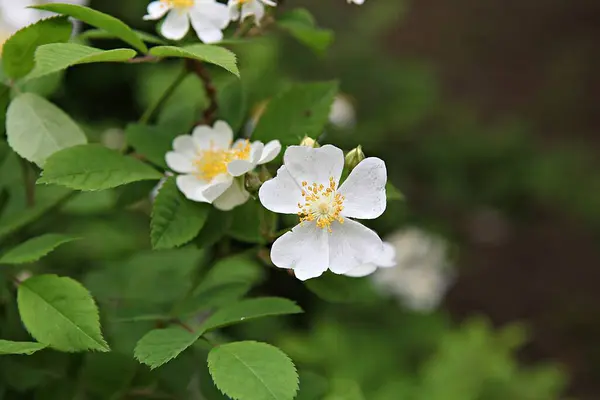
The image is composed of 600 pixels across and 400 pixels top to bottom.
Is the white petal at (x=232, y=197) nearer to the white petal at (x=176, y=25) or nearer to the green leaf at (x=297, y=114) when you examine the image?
the green leaf at (x=297, y=114)

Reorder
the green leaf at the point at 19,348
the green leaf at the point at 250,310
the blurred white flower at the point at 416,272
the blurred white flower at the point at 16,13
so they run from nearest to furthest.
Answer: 1. the green leaf at the point at 19,348
2. the green leaf at the point at 250,310
3. the blurred white flower at the point at 16,13
4. the blurred white flower at the point at 416,272

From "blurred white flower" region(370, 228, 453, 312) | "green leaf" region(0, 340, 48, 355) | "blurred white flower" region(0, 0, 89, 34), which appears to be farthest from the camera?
"blurred white flower" region(370, 228, 453, 312)

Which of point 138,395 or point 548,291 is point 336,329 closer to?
point 138,395

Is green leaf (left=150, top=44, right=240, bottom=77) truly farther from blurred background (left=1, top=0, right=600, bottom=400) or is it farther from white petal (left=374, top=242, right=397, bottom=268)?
white petal (left=374, top=242, right=397, bottom=268)

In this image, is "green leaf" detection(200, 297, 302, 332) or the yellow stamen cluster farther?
the yellow stamen cluster

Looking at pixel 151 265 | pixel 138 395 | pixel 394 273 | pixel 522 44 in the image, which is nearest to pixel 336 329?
pixel 394 273

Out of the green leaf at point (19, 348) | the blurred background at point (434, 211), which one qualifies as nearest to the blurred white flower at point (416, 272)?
A: the blurred background at point (434, 211)

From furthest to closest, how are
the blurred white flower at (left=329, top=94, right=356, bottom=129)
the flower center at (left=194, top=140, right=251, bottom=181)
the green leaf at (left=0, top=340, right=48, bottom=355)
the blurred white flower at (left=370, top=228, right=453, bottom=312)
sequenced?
the blurred white flower at (left=370, top=228, right=453, bottom=312), the blurred white flower at (left=329, top=94, right=356, bottom=129), the flower center at (left=194, top=140, right=251, bottom=181), the green leaf at (left=0, top=340, right=48, bottom=355)

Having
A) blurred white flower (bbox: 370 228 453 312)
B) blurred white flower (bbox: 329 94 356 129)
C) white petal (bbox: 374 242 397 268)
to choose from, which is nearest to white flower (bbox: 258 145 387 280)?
white petal (bbox: 374 242 397 268)
